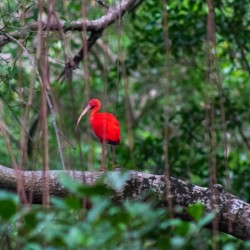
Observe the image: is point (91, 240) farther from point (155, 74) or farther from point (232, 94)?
point (155, 74)

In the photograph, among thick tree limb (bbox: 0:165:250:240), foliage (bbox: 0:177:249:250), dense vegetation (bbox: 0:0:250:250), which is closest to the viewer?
foliage (bbox: 0:177:249:250)

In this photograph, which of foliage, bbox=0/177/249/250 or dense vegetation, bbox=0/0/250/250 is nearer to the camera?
foliage, bbox=0/177/249/250

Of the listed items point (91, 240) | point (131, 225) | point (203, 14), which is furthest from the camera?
point (203, 14)

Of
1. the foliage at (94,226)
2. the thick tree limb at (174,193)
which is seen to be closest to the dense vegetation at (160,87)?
the thick tree limb at (174,193)

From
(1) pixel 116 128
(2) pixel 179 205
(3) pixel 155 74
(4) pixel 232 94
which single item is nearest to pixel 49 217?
(2) pixel 179 205

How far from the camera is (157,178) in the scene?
3539 millimetres

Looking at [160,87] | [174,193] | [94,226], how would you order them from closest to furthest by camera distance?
1. [94,226]
2. [174,193]
3. [160,87]

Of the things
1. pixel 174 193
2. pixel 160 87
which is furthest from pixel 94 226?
pixel 160 87

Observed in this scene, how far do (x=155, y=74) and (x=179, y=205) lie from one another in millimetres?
4548

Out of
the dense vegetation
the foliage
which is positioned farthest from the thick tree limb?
the foliage

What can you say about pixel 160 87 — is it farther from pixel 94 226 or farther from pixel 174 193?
pixel 94 226

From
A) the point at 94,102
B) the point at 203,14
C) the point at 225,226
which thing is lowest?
the point at 225,226

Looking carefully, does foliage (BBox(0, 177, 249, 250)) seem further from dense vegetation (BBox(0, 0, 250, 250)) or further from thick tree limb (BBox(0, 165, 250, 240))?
dense vegetation (BBox(0, 0, 250, 250))

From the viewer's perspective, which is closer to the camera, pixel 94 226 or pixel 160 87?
pixel 94 226
